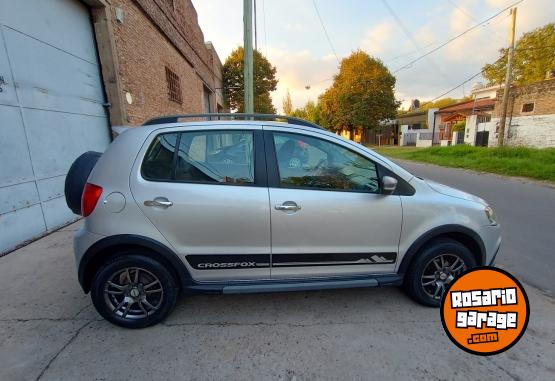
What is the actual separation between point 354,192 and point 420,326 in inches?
49.1

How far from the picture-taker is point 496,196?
6.65m

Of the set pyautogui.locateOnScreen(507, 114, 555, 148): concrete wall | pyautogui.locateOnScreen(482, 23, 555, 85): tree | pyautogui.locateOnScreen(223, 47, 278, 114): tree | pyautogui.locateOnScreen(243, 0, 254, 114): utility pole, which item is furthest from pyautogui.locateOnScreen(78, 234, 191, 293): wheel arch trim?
pyautogui.locateOnScreen(482, 23, 555, 85): tree

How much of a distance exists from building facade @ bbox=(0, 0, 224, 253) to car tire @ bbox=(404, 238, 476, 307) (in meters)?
5.12

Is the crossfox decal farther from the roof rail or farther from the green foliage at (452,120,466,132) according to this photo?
the green foliage at (452,120,466,132)

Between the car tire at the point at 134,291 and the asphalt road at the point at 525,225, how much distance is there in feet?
12.2

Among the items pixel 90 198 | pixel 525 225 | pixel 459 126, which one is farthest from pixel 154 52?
pixel 459 126

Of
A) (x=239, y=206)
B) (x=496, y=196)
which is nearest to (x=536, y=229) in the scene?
(x=496, y=196)

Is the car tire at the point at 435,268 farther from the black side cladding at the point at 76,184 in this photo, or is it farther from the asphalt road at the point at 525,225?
the black side cladding at the point at 76,184

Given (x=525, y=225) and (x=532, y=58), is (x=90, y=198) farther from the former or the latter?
(x=532, y=58)

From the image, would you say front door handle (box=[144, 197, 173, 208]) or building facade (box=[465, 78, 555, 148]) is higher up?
building facade (box=[465, 78, 555, 148])

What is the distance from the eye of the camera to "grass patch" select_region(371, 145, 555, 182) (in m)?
9.40

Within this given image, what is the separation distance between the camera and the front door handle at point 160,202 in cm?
218

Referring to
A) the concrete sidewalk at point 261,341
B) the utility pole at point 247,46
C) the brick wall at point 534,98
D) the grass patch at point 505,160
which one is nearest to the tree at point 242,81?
the grass patch at point 505,160

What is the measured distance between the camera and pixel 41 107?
4379 mm
